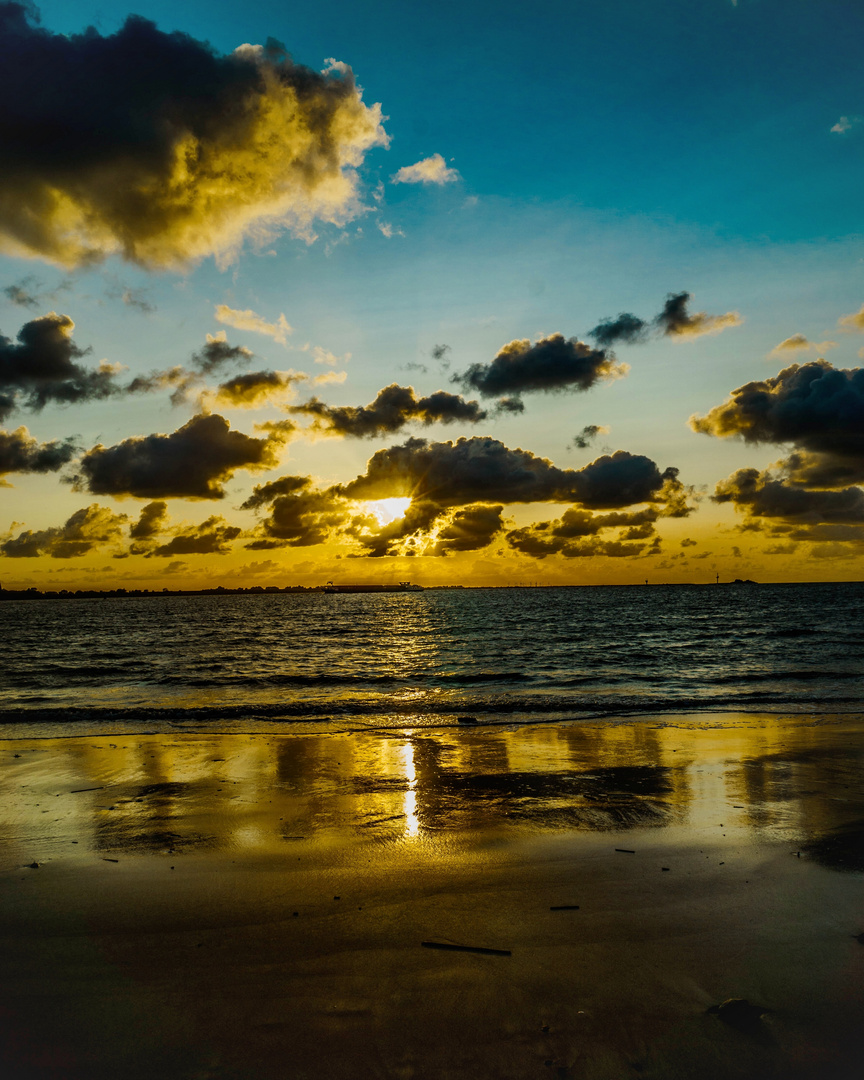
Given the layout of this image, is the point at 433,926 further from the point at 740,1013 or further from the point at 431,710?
the point at 431,710

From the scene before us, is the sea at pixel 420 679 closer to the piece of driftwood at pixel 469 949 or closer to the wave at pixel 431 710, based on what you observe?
the wave at pixel 431 710

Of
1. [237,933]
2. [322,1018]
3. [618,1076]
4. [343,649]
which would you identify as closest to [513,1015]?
[618,1076]

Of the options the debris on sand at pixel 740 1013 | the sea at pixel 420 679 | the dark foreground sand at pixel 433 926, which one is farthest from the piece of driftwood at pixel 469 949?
the sea at pixel 420 679

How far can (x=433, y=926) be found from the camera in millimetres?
6055

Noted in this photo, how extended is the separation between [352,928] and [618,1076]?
278 centimetres

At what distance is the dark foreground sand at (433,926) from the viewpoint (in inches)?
173

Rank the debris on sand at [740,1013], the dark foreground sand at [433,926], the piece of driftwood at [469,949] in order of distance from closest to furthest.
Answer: the dark foreground sand at [433,926]
the debris on sand at [740,1013]
the piece of driftwood at [469,949]

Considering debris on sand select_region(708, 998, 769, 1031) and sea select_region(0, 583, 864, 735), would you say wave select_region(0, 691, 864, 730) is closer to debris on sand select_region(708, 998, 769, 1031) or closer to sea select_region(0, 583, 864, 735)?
sea select_region(0, 583, 864, 735)

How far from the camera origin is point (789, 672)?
3111 centimetres

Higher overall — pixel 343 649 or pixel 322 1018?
pixel 322 1018

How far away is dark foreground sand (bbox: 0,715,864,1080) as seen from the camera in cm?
438

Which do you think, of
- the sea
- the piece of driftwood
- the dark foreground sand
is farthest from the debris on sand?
the sea

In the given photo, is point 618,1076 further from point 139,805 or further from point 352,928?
point 139,805

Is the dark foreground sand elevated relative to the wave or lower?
elevated
